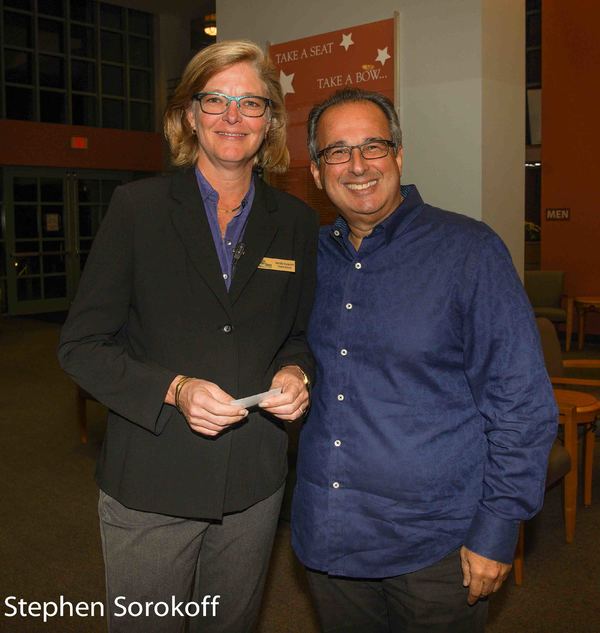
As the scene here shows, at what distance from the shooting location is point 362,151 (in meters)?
1.69

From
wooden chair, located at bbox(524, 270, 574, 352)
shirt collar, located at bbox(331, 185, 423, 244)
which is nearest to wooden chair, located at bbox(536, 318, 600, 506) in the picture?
shirt collar, located at bbox(331, 185, 423, 244)

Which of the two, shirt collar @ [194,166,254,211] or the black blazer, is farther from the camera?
shirt collar @ [194,166,254,211]

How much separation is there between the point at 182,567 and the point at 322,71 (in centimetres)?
368

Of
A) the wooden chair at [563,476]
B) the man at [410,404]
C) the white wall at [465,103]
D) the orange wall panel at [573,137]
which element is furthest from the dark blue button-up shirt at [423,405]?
the orange wall panel at [573,137]

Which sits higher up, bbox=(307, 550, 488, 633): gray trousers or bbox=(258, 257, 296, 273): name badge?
bbox=(258, 257, 296, 273): name badge

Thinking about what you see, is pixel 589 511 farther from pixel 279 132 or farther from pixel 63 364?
pixel 63 364

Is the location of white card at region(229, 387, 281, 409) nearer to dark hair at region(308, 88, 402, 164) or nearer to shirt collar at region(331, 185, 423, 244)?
shirt collar at region(331, 185, 423, 244)

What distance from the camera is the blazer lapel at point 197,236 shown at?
1.65m

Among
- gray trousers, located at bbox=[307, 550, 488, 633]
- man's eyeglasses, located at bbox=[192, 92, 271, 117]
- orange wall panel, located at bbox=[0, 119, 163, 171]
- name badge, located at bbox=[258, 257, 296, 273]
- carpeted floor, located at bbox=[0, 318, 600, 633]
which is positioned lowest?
carpeted floor, located at bbox=[0, 318, 600, 633]

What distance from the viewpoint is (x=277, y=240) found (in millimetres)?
1783

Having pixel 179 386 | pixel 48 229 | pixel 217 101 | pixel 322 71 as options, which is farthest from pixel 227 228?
pixel 48 229

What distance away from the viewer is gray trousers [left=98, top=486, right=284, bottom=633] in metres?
1.68

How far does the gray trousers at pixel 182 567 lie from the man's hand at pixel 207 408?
1.02 feet

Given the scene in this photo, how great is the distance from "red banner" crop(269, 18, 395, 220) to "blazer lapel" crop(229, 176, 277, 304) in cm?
260
